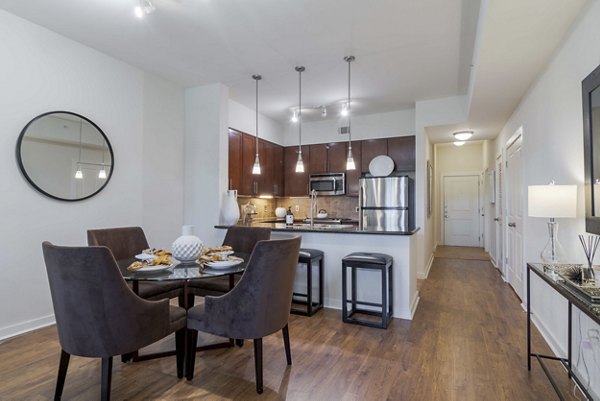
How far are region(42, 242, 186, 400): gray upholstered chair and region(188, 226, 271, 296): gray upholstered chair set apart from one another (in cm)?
100

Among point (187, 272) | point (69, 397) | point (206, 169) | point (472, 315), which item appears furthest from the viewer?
point (206, 169)

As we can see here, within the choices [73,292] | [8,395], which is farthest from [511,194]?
[8,395]

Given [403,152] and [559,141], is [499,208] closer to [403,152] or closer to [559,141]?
Answer: [403,152]

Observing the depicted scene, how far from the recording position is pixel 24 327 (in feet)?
9.66

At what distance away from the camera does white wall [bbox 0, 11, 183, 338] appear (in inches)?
112

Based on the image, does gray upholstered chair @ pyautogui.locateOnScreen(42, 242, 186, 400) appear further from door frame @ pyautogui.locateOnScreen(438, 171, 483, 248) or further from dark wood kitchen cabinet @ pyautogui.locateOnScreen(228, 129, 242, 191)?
door frame @ pyautogui.locateOnScreen(438, 171, 483, 248)

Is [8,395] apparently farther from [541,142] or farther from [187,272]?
[541,142]

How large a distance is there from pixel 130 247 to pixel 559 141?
376 centimetres

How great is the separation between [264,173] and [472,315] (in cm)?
383

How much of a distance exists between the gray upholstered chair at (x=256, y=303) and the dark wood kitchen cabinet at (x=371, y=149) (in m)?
3.98

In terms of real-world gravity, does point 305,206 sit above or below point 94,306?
above

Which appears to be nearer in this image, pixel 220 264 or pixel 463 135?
pixel 220 264

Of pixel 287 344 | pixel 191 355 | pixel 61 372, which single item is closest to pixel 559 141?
pixel 287 344

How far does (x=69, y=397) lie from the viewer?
195cm
